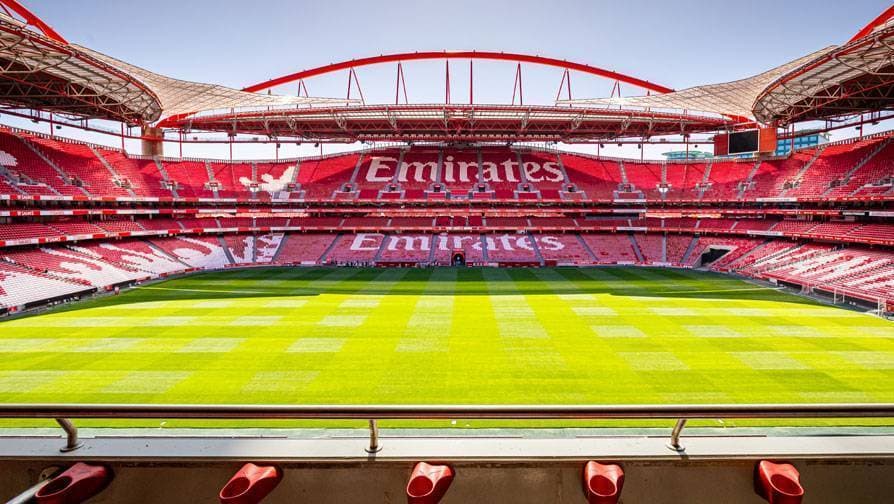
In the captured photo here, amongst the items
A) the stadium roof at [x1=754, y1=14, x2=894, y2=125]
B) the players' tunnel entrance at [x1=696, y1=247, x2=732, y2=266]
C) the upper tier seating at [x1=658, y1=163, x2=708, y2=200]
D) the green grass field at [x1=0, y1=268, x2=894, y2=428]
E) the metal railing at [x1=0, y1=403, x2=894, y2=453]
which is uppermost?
the stadium roof at [x1=754, y1=14, x2=894, y2=125]

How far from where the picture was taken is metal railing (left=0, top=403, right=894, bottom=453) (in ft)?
11.4

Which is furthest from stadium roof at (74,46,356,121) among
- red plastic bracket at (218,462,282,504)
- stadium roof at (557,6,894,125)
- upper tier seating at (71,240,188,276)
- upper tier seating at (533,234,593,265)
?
red plastic bracket at (218,462,282,504)

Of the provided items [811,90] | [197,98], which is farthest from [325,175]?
[811,90]

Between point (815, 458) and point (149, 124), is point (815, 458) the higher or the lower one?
the lower one

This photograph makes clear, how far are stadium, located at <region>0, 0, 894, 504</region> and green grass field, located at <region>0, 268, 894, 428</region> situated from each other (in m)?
0.16

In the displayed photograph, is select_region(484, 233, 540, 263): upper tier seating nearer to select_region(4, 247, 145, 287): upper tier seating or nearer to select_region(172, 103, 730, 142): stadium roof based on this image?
select_region(172, 103, 730, 142): stadium roof

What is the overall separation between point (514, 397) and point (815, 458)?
1061 cm

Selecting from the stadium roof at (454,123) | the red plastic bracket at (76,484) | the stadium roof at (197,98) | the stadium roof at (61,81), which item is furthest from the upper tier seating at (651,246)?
the red plastic bracket at (76,484)

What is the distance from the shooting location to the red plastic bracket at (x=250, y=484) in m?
3.31

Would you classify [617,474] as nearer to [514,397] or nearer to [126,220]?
[514,397]

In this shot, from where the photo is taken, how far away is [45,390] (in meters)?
14.6

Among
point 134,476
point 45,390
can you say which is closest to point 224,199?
point 45,390

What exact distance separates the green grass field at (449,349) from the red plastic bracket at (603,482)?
10485 millimetres

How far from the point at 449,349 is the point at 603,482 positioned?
1539 cm
